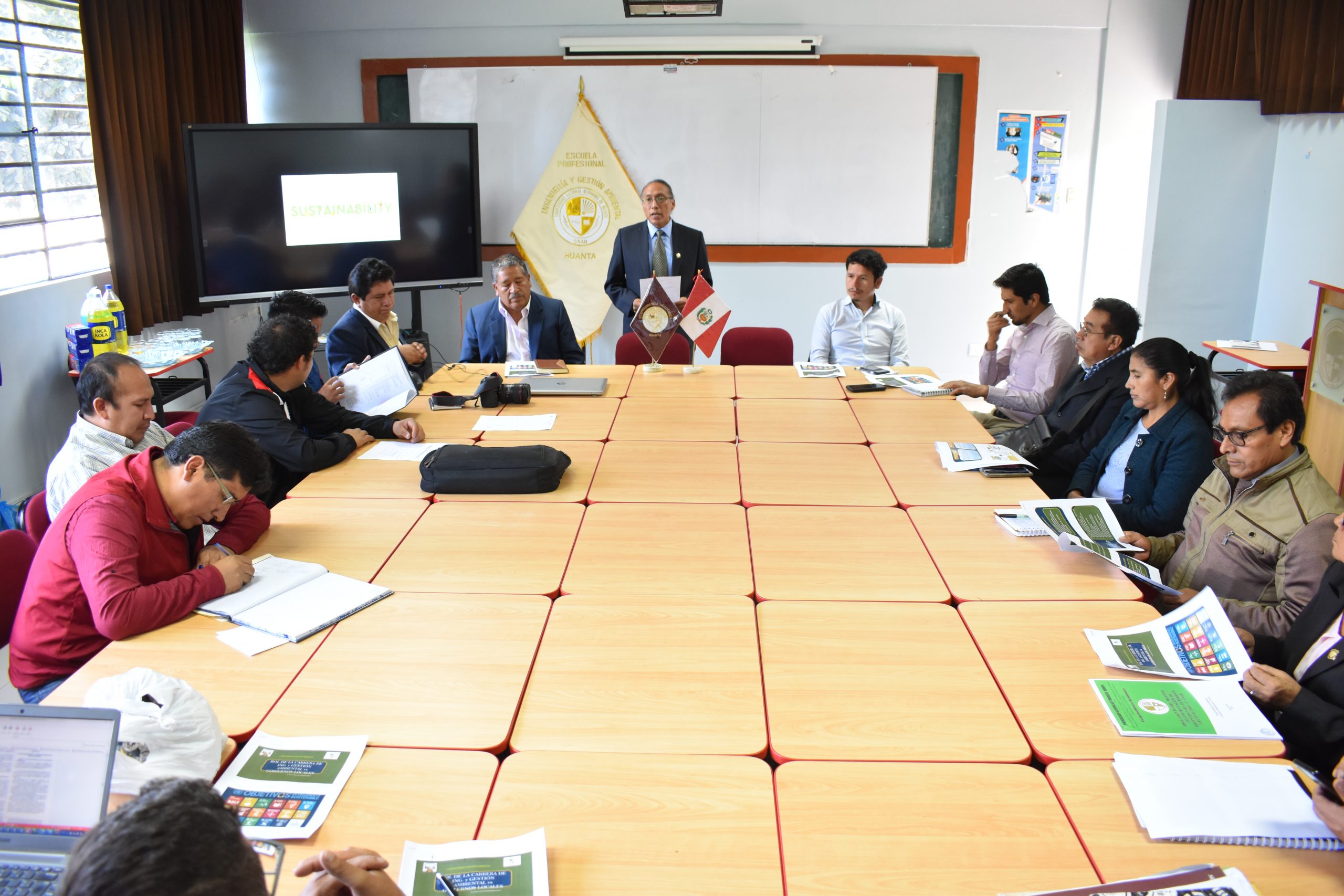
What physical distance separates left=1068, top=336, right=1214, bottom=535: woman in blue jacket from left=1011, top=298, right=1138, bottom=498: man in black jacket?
13.0 inches

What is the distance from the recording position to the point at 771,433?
3723 mm

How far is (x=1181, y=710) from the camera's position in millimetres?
1902

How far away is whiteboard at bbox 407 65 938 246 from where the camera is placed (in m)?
6.25

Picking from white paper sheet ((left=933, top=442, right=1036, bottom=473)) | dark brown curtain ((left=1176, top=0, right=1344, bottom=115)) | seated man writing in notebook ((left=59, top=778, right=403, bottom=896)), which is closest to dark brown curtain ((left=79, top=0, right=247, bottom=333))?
white paper sheet ((left=933, top=442, right=1036, bottom=473))

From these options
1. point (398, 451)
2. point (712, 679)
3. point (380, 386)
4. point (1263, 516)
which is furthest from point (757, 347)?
point (712, 679)

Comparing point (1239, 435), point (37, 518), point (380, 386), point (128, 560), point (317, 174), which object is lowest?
point (37, 518)

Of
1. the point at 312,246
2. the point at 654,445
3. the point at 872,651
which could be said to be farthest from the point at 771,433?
the point at 312,246

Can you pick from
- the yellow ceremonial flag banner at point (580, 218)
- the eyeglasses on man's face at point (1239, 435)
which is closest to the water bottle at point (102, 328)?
the yellow ceremonial flag banner at point (580, 218)

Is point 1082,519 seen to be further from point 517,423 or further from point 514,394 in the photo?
point 514,394

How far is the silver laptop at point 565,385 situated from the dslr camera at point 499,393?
156 mm

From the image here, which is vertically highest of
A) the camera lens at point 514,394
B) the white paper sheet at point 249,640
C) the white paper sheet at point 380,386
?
the white paper sheet at point 380,386

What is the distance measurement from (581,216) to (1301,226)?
177 inches

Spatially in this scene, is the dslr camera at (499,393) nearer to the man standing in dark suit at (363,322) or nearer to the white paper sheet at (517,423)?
the white paper sheet at (517,423)

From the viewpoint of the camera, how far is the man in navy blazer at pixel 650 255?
18.0ft
